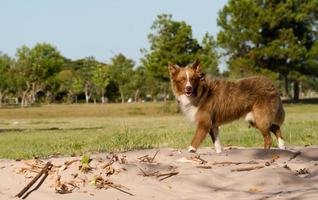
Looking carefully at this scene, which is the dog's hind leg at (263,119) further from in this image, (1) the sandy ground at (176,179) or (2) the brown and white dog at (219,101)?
(1) the sandy ground at (176,179)

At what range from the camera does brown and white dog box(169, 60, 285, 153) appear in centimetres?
1031

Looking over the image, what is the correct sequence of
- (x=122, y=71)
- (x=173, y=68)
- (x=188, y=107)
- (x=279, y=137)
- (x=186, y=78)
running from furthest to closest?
(x=122, y=71) < (x=279, y=137) < (x=188, y=107) < (x=173, y=68) < (x=186, y=78)

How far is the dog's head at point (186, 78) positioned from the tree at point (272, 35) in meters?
50.4

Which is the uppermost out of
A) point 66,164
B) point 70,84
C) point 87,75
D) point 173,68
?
point 87,75

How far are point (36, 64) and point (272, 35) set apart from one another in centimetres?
4181

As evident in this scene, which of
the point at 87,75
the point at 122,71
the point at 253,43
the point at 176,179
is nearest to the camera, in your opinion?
the point at 176,179

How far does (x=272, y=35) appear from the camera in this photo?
63.2 metres

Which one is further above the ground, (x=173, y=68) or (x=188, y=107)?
(x=173, y=68)

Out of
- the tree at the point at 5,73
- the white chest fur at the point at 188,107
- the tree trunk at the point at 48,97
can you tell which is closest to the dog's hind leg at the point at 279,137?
the white chest fur at the point at 188,107

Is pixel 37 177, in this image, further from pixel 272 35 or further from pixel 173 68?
pixel 272 35

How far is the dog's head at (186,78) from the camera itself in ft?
33.5

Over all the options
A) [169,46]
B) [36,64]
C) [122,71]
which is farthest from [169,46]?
[122,71]

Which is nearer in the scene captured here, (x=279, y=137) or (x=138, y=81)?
(x=279, y=137)

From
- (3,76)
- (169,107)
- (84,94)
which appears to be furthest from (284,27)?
(84,94)
